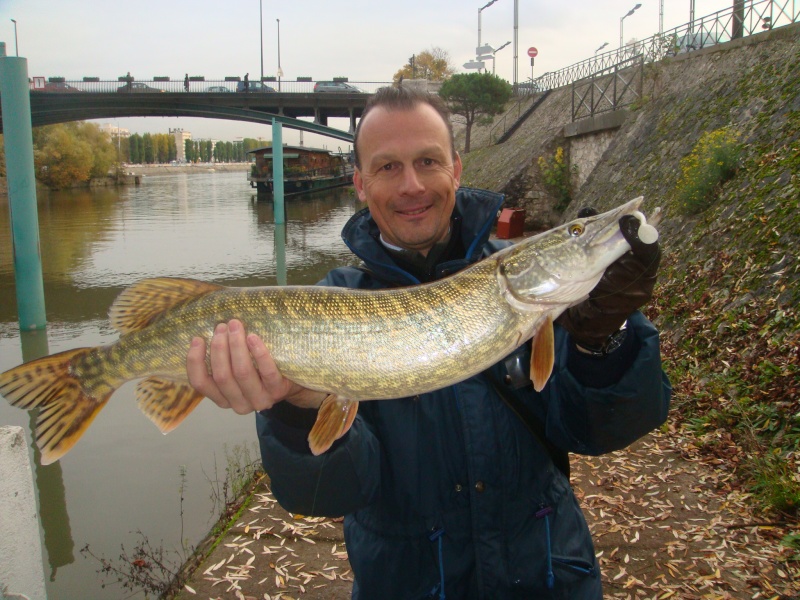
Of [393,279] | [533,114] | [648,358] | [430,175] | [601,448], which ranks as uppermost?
[533,114]

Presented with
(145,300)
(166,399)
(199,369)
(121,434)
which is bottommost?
(121,434)

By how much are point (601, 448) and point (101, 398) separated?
7.45 feet

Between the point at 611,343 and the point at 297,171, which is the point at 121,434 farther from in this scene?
the point at 297,171

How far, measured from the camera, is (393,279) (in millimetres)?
2734

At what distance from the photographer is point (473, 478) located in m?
2.28

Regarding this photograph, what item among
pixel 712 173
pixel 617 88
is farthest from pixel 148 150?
pixel 712 173

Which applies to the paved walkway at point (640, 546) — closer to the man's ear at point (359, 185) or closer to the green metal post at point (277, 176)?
the man's ear at point (359, 185)

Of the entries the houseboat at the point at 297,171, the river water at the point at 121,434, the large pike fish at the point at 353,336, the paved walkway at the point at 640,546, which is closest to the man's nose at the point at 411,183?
the large pike fish at the point at 353,336

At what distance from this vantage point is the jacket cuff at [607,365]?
226 centimetres

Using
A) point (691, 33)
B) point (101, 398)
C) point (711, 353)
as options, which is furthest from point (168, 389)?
point (691, 33)

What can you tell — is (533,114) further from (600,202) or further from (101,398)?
(101,398)

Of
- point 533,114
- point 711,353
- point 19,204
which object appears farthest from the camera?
point 533,114

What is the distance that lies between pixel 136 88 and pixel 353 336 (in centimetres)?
5334

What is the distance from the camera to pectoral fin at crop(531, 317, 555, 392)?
2.23 m
